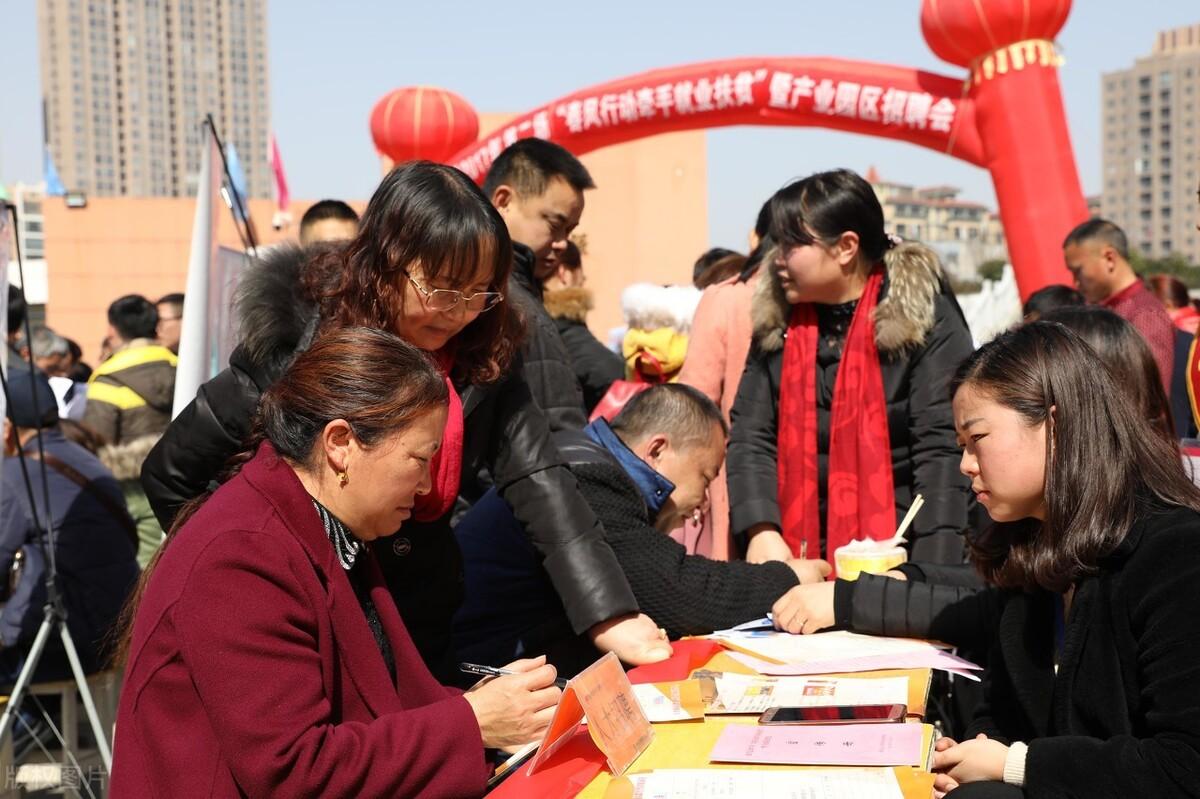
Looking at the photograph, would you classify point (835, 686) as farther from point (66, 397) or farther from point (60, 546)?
point (66, 397)

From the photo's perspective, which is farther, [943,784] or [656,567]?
[656,567]

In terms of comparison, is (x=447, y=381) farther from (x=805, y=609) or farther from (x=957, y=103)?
(x=957, y=103)

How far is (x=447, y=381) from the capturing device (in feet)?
6.72

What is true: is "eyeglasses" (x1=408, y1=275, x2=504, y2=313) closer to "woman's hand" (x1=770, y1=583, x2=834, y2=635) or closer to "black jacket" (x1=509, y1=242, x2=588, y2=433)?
"black jacket" (x1=509, y1=242, x2=588, y2=433)

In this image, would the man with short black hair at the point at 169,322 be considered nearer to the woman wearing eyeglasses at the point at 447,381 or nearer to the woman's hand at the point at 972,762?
the woman wearing eyeglasses at the point at 447,381

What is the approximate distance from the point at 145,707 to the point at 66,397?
3105 mm

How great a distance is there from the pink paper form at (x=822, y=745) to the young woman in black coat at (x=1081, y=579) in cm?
9

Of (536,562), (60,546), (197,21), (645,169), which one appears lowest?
(60,546)

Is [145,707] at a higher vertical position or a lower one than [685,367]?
lower

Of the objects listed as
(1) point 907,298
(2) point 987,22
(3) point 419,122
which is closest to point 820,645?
(1) point 907,298

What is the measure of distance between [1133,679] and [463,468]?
4.06 feet

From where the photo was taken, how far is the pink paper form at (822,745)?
168 centimetres

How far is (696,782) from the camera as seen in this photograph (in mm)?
1640

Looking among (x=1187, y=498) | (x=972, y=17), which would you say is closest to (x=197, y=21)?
(x=972, y=17)
